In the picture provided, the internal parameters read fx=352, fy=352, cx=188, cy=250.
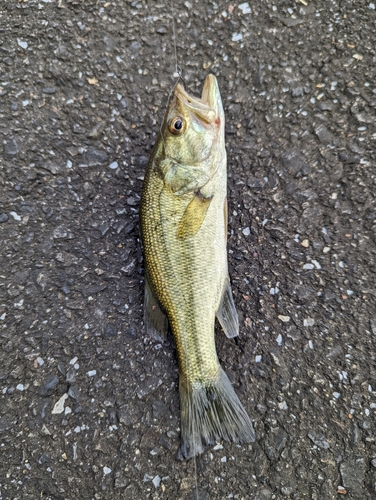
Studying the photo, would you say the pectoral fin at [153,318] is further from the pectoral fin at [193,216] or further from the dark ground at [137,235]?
the pectoral fin at [193,216]

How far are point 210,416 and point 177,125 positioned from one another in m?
1.65

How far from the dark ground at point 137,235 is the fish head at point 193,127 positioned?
0.94ft

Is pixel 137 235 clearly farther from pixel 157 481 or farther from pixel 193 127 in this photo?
pixel 157 481

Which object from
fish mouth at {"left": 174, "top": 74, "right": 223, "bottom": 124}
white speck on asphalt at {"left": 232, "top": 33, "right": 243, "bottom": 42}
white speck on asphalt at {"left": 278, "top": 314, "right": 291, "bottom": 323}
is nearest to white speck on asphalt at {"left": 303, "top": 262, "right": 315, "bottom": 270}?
white speck on asphalt at {"left": 278, "top": 314, "right": 291, "bottom": 323}

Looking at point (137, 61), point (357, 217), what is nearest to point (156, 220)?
point (137, 61)

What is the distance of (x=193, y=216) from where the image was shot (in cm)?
197

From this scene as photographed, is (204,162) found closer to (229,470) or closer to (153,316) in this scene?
(153,316)

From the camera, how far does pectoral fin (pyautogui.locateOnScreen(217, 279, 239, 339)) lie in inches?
81.8

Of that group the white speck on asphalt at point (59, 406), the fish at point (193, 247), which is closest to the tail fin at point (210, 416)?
the fish at point (193, 247)

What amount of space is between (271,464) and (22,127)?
2.55m

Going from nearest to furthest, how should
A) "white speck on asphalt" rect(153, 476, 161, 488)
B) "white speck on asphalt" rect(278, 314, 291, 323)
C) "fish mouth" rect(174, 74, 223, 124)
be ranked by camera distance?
"fish mouth" rect(174, 74, 223, 124), "white speck on asphalt" rect(153, 476, 161, 488), "white speck on asphalt" rect(278, 314, 291, 323)

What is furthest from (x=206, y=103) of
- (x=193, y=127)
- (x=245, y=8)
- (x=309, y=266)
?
(x=309, y=266)

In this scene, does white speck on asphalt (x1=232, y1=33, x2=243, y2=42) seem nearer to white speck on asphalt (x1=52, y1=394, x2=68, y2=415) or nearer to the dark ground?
the dark ground

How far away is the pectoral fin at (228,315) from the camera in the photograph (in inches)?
81.8
